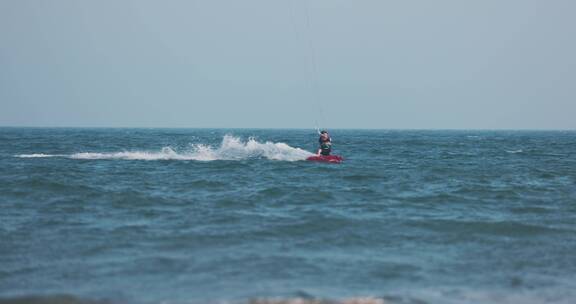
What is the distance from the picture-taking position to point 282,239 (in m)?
13.9

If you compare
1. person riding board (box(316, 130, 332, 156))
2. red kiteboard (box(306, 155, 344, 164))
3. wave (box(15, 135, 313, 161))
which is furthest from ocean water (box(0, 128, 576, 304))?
wave (box(15, 135, 313, 161))

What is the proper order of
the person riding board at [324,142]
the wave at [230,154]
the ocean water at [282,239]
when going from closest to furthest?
the ocean water at [282,239] < the person riding board at [324,142] < the wave at [230,154]

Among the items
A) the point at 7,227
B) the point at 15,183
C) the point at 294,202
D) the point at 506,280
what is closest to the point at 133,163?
the point at 15,183

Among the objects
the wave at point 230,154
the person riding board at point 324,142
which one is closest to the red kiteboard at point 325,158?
the person riding board at point 324,142

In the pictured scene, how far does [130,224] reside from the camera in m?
15.3

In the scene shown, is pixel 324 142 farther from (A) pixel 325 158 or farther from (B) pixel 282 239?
(B) pixel 282 239

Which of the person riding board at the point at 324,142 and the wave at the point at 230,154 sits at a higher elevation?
the person riding board at the point at 324,142

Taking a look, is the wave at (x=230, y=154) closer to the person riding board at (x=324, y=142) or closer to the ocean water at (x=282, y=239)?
the person riding board at (x=324, y=142)

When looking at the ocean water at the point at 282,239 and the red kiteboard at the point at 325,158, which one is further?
the red kiteboard at the point at 325,158

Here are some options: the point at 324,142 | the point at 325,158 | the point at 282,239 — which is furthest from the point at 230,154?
the point at 282,239

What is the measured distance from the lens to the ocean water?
9992 mm

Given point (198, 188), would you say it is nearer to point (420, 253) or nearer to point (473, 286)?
point (420, 253)

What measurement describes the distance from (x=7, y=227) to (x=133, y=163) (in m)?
19.3

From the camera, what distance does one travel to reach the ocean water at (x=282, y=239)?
32.8ft
